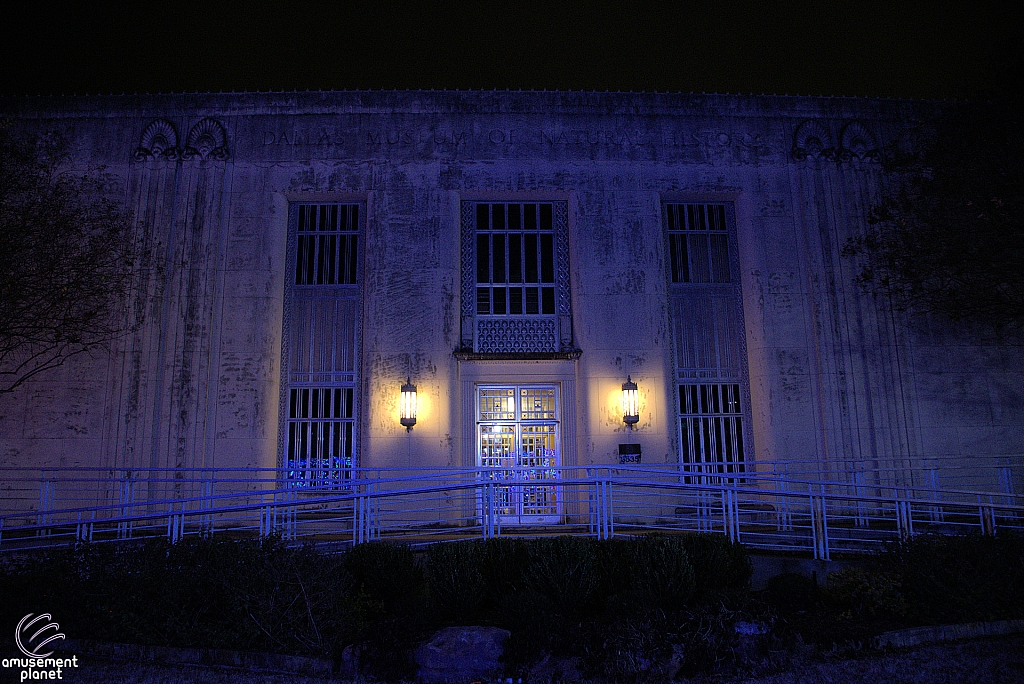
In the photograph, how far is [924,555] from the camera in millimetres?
8586

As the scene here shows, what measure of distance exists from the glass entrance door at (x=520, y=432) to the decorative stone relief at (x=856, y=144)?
8730 millimetres

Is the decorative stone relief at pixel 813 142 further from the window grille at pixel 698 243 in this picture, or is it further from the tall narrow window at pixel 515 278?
the tall narrow window at pixel 515 278

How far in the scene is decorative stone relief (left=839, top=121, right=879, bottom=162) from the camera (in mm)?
17234

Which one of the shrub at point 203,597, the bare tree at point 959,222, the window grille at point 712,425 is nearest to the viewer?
the shrub at point 203,597

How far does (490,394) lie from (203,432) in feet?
19.8

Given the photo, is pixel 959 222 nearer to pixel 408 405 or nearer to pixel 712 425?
pixel 712 425

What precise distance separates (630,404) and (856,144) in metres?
8.25

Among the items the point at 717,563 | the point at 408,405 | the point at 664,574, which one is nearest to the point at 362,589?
the point at 664,574

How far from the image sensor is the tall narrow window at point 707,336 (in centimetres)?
1625

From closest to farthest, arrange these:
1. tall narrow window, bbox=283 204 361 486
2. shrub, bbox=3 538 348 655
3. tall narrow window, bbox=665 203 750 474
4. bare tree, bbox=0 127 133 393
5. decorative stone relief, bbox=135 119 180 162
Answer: shrub, bbox=3 538 348 655 → bare tree, bbox=0 127 133 393 → tall narrow window, bbox=283 204 361 486 → tall narrow window, bbox=665 203 750 474 → decorative stone relief, bbox=135 119 180 162

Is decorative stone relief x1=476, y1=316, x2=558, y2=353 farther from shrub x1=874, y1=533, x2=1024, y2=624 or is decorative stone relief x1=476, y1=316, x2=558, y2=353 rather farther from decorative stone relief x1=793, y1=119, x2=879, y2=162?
shrub x1=874, y1=533, x2=1024, y2=624

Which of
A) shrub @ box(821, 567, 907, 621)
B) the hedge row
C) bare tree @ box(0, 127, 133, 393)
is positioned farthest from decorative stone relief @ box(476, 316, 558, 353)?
shrub @ box(821, 567, 907, 621)

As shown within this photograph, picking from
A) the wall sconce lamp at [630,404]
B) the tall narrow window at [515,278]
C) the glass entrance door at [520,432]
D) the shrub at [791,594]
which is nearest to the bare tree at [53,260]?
the tall narrow window at [515,278]

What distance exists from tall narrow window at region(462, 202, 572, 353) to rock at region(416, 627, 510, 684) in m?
9.13
